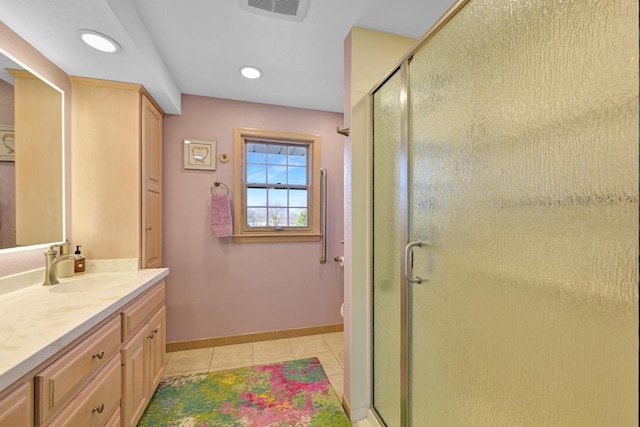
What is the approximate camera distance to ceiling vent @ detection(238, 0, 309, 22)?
133 centimetres

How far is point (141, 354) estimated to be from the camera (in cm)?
145

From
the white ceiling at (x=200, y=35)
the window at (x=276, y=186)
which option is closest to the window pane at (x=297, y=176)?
the window at (x=276, y=186)

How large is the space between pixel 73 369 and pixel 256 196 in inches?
71.8

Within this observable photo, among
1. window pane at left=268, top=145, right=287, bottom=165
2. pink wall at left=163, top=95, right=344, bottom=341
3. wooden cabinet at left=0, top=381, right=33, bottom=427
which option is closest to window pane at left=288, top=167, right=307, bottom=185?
window pane at left=268, top=145, right=287, bottom=165

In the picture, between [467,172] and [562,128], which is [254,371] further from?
Answer: [562,128]

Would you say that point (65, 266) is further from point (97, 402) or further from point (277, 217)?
point (277, 217)

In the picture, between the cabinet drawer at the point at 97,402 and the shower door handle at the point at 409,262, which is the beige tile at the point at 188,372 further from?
the shower door handle at the point at 409,262

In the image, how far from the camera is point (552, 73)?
64 cm

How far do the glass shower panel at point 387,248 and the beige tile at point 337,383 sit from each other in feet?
1.15

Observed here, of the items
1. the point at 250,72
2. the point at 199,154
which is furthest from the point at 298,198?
the point at 250,72

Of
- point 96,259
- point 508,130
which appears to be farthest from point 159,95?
point 508,130

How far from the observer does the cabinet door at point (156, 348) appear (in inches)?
62.6

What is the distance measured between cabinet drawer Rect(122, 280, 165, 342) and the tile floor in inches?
28.0

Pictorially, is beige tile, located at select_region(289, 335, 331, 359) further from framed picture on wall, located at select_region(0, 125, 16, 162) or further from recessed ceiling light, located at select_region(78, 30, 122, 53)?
recessed ceiling light, located at select_region(78, 30, 122, 53)
